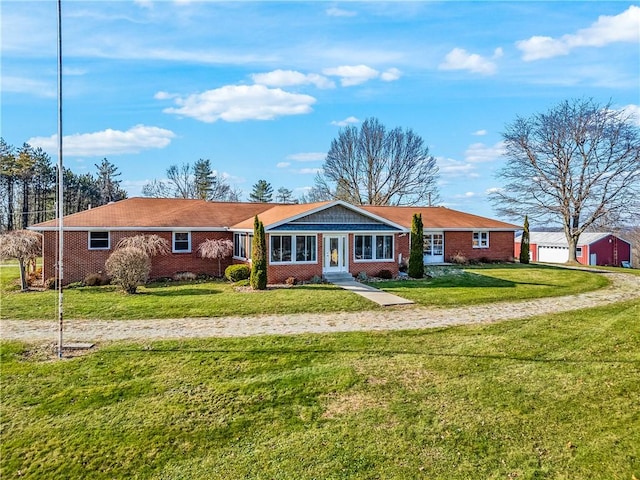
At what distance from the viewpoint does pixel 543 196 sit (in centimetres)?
3406

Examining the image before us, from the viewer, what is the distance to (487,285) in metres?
19.5

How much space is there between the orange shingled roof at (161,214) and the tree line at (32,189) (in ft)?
65.4

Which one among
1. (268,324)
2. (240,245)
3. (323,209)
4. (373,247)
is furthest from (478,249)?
(268,324)

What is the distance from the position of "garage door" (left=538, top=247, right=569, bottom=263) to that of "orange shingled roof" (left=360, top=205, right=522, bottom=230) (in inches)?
636

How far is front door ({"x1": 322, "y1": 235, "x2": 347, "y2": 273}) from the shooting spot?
2116 cm

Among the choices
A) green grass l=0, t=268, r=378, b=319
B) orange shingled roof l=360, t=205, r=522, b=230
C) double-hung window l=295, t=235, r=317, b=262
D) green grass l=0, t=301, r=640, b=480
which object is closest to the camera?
green grass l=0, t=301, r=640, b=480

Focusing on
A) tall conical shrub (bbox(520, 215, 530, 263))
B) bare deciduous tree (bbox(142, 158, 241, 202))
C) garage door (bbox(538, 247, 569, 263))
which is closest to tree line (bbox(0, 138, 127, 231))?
bare deciduous tree (bbox(142, 158, 241, 202))

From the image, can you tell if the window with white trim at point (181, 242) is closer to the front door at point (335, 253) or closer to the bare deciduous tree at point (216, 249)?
the bare deciduous tree at point (216, 249)

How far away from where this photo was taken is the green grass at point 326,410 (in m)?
6.00

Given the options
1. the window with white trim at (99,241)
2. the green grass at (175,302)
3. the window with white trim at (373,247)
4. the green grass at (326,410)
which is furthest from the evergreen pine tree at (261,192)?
the green grass at (326,410)

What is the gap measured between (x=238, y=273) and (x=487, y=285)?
38.4 feet

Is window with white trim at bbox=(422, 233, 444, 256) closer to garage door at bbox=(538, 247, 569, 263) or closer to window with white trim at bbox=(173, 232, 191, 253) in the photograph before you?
window with white trim at bbox=(173, 232, 191, 253)

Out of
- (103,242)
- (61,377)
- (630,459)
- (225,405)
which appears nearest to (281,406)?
(225,405)

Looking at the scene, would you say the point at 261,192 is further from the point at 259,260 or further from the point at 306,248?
the point at 259,260
